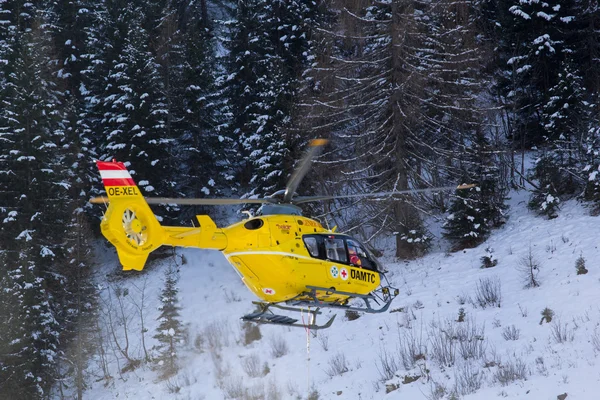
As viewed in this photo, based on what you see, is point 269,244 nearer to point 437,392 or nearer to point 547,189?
point 437,392

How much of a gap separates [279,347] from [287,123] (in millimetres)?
8439

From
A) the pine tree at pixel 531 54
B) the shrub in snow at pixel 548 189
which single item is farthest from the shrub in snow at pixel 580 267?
the pine tree at pixel 531 54

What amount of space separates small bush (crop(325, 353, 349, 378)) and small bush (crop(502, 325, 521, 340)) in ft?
13.3

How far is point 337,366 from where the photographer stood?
15.8m

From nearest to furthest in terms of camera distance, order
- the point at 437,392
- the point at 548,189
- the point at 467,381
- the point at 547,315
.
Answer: the point at 467,381
the point at 437,392
the point at 547,315
the point at 548,189

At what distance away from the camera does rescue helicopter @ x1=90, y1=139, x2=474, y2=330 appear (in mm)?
9586

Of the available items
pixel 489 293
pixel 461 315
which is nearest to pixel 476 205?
pixel 489 293

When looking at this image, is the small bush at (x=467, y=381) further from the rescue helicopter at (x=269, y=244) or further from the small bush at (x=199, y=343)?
the small bush at (x=199, y=343)

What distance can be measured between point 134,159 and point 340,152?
30.1 ft

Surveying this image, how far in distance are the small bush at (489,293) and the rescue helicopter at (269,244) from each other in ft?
14.4

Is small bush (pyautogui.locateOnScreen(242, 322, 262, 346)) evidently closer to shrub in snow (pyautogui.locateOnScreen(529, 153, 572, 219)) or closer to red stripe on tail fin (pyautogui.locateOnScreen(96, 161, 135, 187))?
shrub in snow (pyautogui.locateOnScreen(529, 153, 572, 219))

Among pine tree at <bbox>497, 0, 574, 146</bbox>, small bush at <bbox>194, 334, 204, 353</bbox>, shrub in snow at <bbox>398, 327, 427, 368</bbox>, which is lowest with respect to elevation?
small bush at <bbox>194, 334, 204, 353</bbox>

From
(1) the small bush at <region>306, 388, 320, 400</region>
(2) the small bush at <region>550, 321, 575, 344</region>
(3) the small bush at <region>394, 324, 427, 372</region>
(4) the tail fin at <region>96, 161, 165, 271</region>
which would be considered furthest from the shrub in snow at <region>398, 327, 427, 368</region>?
(4) the tail fin at <region>96, 161, 165, 271</region>

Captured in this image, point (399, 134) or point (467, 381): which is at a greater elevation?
point (399, 134)
